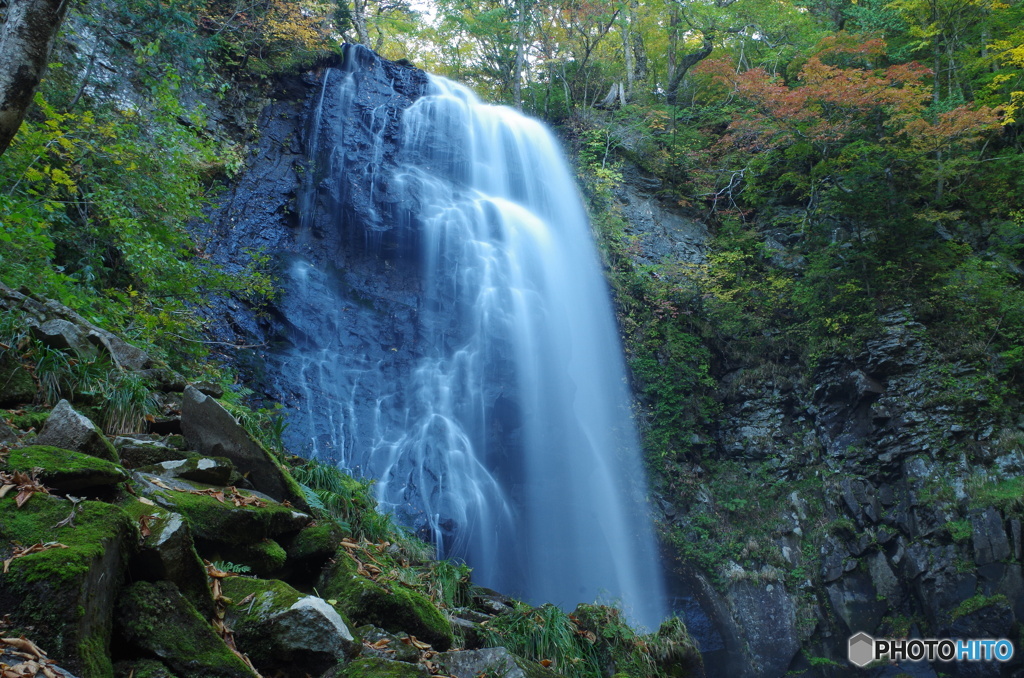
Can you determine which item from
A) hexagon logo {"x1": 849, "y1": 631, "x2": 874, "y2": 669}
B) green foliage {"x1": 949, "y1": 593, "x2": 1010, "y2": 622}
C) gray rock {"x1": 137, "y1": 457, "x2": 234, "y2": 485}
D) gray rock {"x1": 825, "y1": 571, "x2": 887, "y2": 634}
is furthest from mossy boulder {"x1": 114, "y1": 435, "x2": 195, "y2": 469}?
green foliage {"x1": 949, "y1": 593, "x2": 1010, "y2": 622}

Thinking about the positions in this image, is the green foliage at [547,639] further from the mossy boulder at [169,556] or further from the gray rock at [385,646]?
the mossy boulder at [169,556]

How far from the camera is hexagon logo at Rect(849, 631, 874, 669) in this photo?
9750 millimetres

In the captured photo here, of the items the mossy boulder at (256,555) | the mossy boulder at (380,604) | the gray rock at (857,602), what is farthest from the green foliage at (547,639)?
the gray rock at (857,602)

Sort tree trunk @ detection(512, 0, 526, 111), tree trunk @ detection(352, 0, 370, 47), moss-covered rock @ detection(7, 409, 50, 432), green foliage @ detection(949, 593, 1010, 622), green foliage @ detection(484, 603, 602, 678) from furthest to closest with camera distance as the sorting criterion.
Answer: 1. tree trunk @ detection(512, 0, 526, 111)
2. tree trunk @ detection(352, 0, 370, 47)
3. green foliage @ detection(949, 593, 1010, 622)
4. green foliage @ detection(484, 603, 602, 678)
5. moss-covered rock @ detection(7, 409, 50, 432)

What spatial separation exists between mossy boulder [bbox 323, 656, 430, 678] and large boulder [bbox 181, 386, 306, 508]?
79.9 inches

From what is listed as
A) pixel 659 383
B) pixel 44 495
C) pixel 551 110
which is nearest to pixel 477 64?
pixel 551 110

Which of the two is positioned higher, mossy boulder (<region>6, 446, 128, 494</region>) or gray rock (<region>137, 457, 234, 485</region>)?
mossy boulder (<region>6, 446, 128, 494</region>)

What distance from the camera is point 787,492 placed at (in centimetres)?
1199

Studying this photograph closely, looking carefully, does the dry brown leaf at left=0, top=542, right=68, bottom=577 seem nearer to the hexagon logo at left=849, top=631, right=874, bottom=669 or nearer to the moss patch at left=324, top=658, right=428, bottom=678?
the moss patch at left=324, top=658, right=428, bottom=678

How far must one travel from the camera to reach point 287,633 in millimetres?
2852

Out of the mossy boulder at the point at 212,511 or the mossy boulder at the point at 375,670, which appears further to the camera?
the mossy boulder at the point at 212,511

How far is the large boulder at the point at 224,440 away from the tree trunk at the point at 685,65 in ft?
60.8

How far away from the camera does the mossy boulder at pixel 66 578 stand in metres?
1.96

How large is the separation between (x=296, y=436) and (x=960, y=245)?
13.8 m
